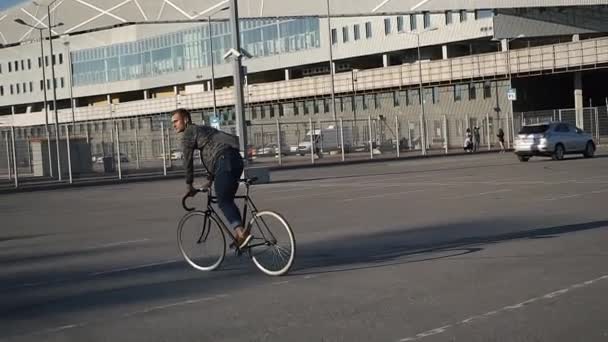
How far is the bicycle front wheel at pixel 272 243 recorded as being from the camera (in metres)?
8.84

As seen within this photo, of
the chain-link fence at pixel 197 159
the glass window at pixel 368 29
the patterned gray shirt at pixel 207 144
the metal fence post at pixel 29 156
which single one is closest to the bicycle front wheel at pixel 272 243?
the patterned gray shirt at pixel 207 144

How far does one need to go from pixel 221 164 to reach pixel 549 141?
2721cm

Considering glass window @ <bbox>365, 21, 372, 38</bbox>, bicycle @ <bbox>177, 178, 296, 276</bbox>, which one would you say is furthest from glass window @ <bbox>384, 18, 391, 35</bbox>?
bicycle @ <bbox>177, 178, 296, 276</bbox>

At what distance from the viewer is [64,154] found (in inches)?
1491

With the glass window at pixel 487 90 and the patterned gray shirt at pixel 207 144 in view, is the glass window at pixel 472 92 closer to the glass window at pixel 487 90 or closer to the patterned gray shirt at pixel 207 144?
the glass window at pixel 487 90

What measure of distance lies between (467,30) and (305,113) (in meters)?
19.6

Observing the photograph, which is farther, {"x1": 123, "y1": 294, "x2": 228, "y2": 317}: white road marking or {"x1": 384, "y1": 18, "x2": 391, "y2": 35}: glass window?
{"x1": 384, "y1": 18, "x2": 391, "y2": 35}: glass window

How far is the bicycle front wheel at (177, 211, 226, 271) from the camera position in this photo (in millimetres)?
9531

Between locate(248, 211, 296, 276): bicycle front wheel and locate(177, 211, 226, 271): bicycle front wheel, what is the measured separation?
542 millimetres

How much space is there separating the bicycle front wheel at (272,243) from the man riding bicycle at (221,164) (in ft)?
0.43

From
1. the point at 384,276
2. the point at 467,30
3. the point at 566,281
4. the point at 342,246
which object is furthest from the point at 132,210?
the point at 467,30

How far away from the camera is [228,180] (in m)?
8.98

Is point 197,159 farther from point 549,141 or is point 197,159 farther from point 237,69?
point 549,141

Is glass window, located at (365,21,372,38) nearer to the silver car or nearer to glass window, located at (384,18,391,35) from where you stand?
glass window, located at (384,18,391,35)
